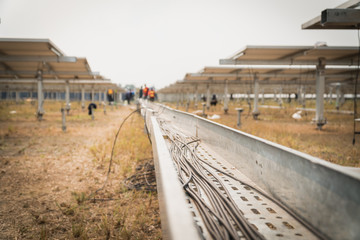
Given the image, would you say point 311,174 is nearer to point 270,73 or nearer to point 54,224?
point 54,224

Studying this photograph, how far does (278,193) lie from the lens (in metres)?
2.72

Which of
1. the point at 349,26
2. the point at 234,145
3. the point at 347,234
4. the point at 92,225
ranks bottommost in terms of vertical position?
the point at 92,225

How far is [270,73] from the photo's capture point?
61.6ft

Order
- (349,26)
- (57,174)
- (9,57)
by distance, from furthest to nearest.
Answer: (9,57)
(57,174)
(349,26)

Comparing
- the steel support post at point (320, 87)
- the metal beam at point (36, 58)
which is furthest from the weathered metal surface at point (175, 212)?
the steel support post at point (320, 87)

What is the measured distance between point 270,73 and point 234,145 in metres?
16.5

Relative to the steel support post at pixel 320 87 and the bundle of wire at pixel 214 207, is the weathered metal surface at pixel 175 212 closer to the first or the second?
the bundle of wire at pixel 214 207

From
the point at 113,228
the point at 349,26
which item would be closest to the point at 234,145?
the point at 113,228

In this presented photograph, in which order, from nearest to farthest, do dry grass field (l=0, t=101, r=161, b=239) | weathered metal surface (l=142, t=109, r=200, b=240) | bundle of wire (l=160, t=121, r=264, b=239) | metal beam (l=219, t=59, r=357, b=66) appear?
weathered metal surface (l=142, t=109, r=200, b=240) → bundle of wire (l=160, t=121, r=264, b=239) → dry grass field (l=0, t=101, r=161, b=239) → metal beam (l=219, t=59, r=357, b=66)

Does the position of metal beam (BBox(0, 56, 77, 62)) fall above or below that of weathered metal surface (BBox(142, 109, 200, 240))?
above

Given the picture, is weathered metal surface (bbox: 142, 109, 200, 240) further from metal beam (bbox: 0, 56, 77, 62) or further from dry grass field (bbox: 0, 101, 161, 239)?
metal beam (bbox: 0, 56, 77, 62)

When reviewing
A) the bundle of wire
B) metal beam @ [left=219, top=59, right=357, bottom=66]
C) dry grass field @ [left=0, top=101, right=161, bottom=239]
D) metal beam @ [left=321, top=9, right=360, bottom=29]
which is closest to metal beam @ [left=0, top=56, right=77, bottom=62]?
dry grass field @ [left=0, top=101, right=161, bottom=239]

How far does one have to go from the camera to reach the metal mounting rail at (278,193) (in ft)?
5.43

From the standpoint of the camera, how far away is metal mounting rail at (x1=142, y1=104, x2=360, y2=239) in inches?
65.1
